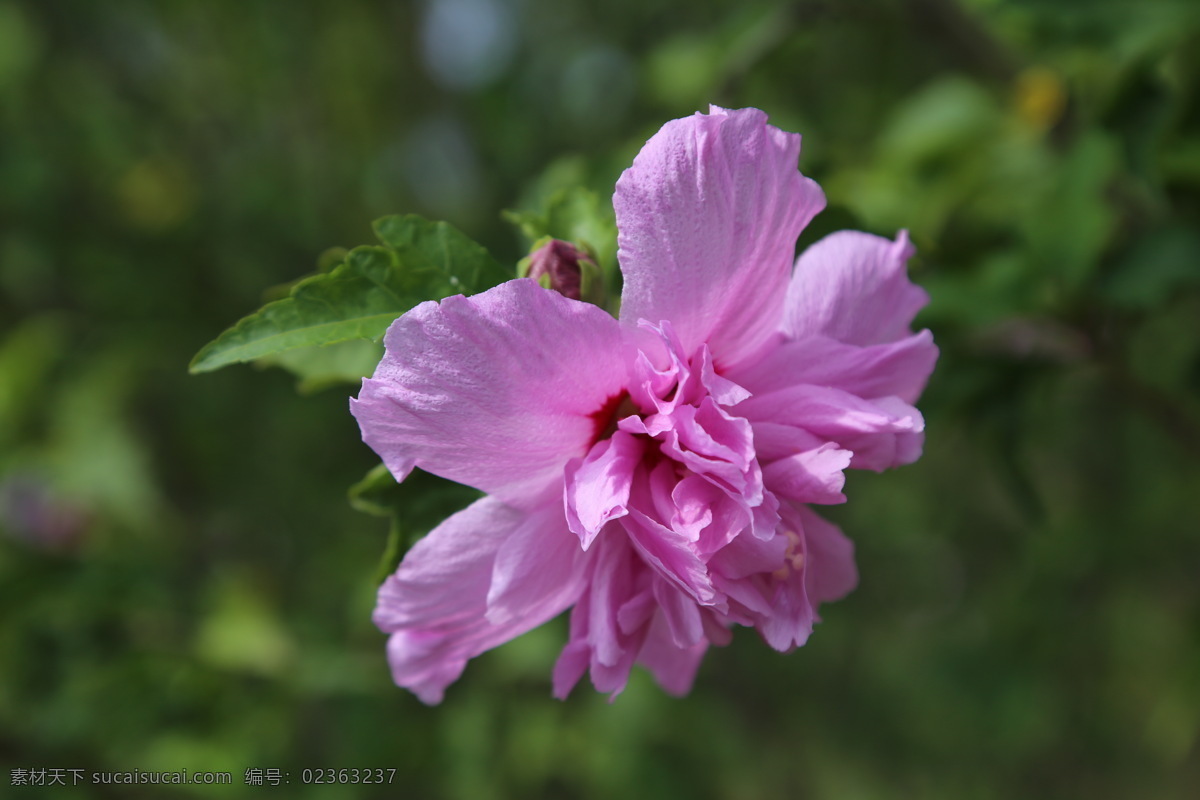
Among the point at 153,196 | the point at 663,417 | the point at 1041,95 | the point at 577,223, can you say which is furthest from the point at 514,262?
the point at 153,196

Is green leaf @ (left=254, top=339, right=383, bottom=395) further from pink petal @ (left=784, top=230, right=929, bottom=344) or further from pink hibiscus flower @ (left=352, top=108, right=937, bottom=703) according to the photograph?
pink petal @ (left=784, top=230, right=929, bottom=344)

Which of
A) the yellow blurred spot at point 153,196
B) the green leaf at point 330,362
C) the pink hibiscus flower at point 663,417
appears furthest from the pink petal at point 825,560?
the yellow blurred spot at point 153,196

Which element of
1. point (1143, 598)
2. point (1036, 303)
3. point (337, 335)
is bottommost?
point (1143, 598)

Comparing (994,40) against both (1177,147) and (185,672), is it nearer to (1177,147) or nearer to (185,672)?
(1177,147)

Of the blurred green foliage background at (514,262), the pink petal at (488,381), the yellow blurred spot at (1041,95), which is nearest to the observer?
the pink petal at (488,381)

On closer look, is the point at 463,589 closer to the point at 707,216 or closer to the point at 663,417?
the point at 663,417

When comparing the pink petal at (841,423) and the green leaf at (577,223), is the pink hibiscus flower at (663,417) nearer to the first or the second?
the pink petal at (841,423)

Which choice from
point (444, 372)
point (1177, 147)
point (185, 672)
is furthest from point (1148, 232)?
point (185, 672)
